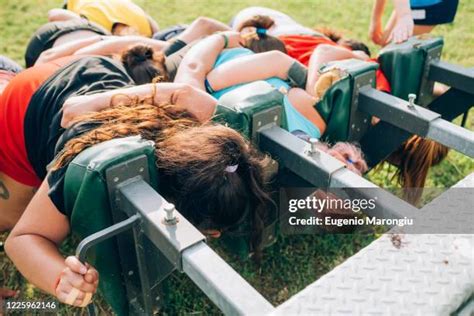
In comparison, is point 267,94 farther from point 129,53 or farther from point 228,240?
point 129,53

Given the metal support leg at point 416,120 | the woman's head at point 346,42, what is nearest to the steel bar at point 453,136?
the metal support leg at point 416,120

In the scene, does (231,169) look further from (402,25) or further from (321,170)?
(402,25)

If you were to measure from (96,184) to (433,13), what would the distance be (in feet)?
9.54

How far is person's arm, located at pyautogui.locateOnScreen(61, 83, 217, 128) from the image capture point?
1676mm

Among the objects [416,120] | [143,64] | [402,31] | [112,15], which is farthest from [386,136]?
[112,15]

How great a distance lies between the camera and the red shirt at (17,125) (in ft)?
6.22

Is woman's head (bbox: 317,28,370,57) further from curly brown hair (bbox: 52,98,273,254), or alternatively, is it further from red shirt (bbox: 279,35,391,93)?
curly brown hair (bbox: 52,98,273,254)

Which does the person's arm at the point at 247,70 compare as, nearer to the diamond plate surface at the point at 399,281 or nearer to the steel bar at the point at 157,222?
the steel bar at the point at 157,222

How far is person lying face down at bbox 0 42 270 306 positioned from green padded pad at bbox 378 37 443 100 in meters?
0.99

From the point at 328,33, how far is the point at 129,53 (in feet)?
4.84

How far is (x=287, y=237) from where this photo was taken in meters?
2.48

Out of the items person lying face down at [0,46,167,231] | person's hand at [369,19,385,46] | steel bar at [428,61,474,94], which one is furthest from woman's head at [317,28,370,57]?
person lying face down at [0,46,167,231]

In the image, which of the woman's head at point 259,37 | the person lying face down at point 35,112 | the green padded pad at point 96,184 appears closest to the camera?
the green padded pad at point 96,184

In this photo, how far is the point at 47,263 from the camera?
1.54 m
